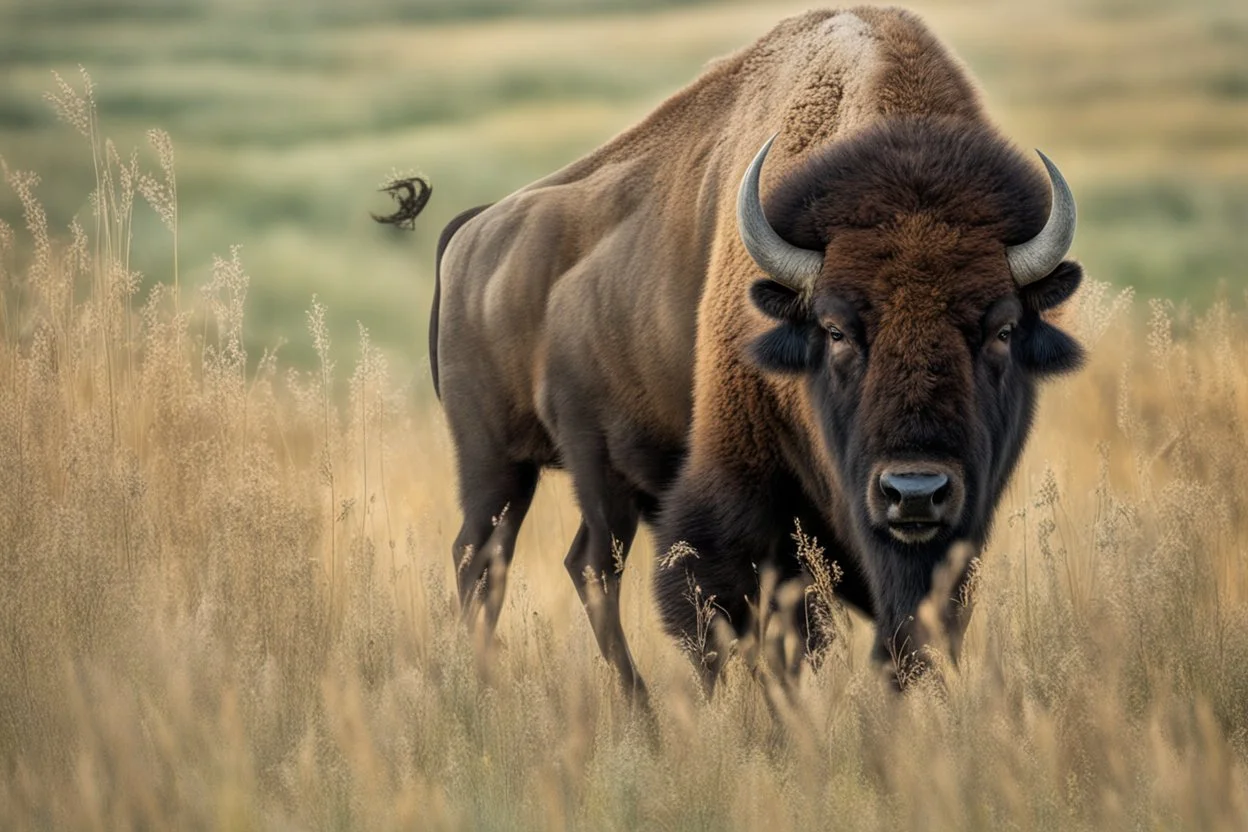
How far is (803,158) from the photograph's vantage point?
→ 20.0 ft

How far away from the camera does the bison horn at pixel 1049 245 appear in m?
5.34

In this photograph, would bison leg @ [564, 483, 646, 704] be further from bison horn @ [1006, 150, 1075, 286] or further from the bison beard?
bison horn @ [1006, 150, 1075, 286]

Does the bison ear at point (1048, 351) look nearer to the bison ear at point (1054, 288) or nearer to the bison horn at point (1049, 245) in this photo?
the bison ear at point (1054, 288)

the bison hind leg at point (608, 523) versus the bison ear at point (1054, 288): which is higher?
the bison ear at point (1054, 288)

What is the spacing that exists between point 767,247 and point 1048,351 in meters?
1.01

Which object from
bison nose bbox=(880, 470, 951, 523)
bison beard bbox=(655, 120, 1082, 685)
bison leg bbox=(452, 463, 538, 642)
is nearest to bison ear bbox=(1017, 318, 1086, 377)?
bison beard bbox=(655, 120, 1082, 685)

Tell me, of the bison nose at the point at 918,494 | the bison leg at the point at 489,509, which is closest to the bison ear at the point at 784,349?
the bison nose at the point at 918,494

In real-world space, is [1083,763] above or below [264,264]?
above

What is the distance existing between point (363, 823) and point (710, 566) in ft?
6.77

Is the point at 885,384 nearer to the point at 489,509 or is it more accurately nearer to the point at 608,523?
the point at 608,523

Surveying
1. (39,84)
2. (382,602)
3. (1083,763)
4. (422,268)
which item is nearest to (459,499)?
(382,602)

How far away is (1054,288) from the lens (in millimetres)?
5484

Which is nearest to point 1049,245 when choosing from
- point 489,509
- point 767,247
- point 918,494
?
point 767,247

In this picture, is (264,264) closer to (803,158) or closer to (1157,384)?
(1157,384)
